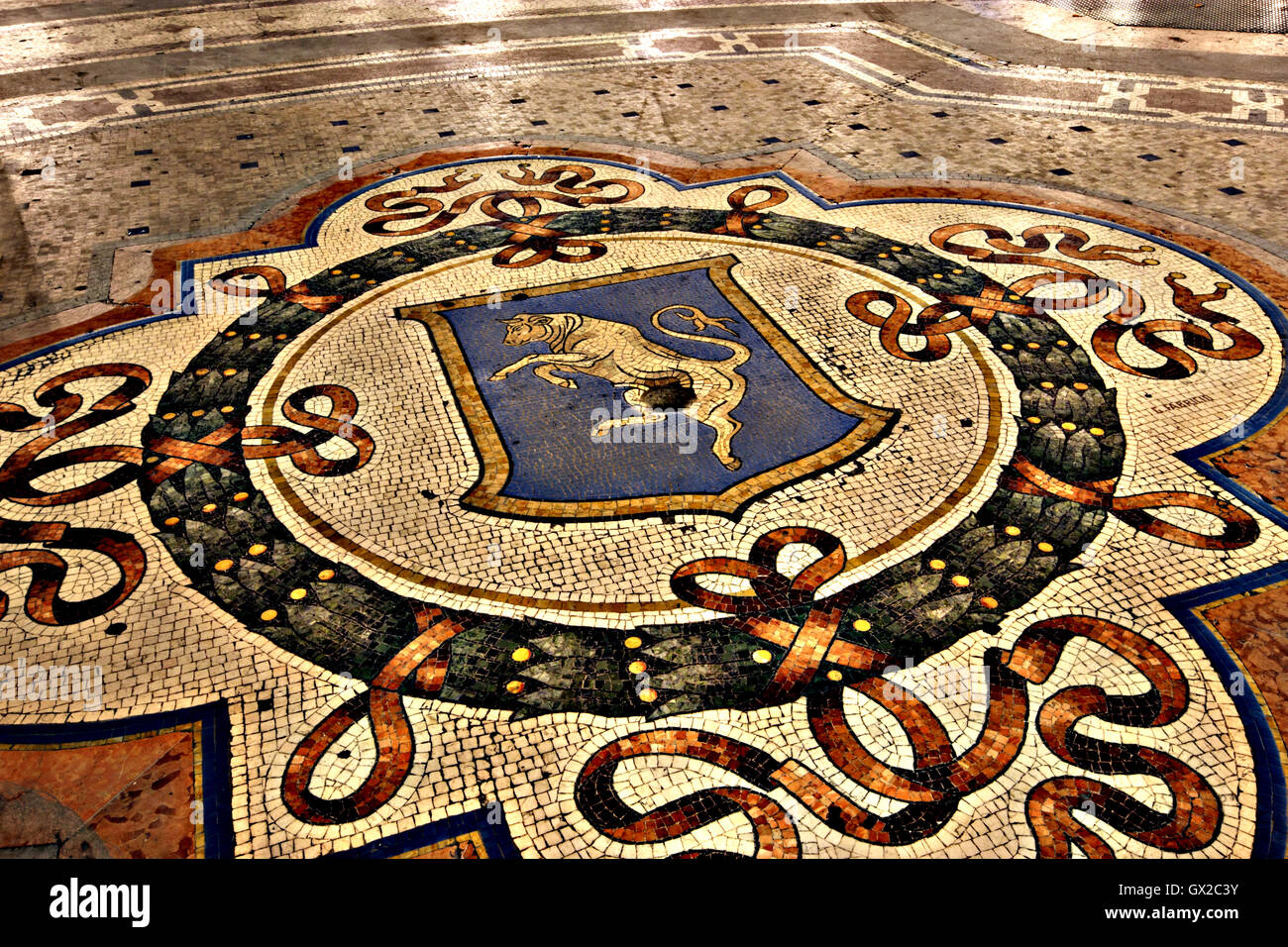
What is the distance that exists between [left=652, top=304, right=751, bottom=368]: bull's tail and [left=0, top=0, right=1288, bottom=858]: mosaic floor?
0.09 ft

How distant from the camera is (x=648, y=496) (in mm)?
5031

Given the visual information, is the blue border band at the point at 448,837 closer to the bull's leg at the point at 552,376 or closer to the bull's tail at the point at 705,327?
the bull's leg at the point at 552,376

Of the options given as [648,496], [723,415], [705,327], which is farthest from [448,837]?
[705,327]

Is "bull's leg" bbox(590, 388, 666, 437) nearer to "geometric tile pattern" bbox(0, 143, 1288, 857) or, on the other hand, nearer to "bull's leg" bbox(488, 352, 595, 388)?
"geometric tile pattern" bbox(0, 143, 1288, 857)

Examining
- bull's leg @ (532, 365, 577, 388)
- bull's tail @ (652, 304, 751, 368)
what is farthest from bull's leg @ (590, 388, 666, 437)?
bull's tail @ (652, 304, 751, 368)

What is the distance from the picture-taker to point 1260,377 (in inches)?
232

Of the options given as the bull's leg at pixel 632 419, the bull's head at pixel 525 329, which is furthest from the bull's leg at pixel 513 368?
the bull's leg at pixel 632 419

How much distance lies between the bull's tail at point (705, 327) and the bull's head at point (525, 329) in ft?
2.48

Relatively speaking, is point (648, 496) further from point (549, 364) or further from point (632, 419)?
point (549, 364)

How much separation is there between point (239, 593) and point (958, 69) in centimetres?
1032

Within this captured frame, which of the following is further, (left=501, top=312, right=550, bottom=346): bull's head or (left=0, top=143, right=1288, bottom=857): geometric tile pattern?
(left=501, top=312, right=550, bottom=346): bull's head

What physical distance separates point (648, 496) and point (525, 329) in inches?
76.2

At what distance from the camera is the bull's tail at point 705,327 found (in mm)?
6059

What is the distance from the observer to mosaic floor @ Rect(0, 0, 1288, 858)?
3672 millimetres
